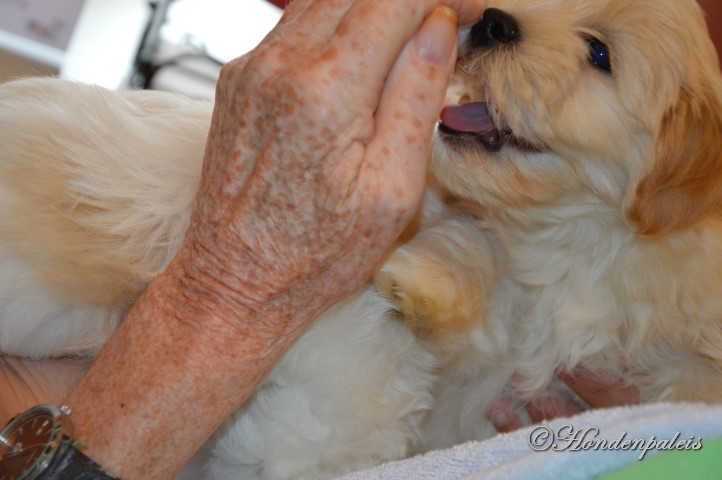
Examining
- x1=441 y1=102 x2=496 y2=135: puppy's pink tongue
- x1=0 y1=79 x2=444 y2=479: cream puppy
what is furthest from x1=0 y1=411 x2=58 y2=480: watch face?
x1=441 y1=102 x2=496 y2=135: puppy's pink tongue

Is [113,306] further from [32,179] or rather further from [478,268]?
[478,268]

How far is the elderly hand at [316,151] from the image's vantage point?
0.94 metres

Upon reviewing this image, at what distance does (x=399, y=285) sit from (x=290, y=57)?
504 mm

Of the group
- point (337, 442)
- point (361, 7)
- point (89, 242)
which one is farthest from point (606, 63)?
point (89, 242)

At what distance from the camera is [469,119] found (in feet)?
4.60

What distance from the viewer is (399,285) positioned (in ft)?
4.31

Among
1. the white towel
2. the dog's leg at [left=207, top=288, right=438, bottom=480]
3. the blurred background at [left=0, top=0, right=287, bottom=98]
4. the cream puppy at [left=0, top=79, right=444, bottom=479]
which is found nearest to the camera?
the white towel

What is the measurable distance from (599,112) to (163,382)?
85 centimetres

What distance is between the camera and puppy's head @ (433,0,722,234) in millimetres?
1258

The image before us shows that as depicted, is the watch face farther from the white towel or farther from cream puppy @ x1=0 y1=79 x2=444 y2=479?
the white towel

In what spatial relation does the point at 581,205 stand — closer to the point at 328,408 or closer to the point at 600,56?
the point at 600,56

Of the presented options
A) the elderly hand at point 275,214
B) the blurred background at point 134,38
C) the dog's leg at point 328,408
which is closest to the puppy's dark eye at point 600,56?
the elderly hand at point 275,214

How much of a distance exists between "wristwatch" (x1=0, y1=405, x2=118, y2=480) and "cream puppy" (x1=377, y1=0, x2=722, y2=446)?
1.90 ft

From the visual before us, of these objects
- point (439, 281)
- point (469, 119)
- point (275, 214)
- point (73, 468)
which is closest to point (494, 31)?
point (469, 119)
